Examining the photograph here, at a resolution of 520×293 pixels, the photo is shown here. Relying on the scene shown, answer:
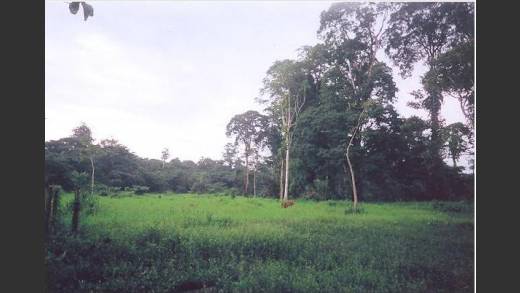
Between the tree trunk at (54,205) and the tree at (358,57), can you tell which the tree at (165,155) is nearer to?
the tree trunk at (54,205)

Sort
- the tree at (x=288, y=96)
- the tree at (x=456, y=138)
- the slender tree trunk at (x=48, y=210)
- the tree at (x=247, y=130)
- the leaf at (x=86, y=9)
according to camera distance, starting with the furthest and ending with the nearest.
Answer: the tree at (x=288, y=96), the tree at (x=247, y=130), the tree at (x=456, y=138), the slender tree trunk at (x=48, y=210), the leaf at (x=86, y=9)

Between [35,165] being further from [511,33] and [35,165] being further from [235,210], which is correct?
[511,33]

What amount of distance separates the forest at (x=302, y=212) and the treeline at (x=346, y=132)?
0.07 metres

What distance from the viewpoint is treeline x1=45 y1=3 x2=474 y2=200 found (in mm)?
8852

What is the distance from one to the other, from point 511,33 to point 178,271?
24.4 feet

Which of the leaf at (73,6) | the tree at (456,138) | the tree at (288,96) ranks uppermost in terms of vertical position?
the tree at (288,96)

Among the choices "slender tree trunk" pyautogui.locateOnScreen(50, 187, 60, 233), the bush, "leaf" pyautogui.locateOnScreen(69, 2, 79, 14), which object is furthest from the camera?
the bush

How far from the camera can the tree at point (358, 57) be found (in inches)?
650

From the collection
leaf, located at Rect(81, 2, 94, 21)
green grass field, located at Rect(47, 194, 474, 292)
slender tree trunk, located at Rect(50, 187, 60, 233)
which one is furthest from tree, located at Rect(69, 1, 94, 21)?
slender tree trunk, located at Rect(50, 187, 60, 233)

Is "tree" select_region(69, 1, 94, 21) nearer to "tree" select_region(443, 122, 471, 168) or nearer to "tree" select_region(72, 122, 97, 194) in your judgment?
"tree" select_region(72, 122, 97, 194)

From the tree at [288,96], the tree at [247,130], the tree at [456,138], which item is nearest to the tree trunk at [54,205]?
the tree at [247,130]

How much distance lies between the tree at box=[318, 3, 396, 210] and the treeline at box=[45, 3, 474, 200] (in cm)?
7

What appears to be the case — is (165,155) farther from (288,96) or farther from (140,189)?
(288,96)

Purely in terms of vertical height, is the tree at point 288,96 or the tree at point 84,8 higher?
the tree at point 288,96
